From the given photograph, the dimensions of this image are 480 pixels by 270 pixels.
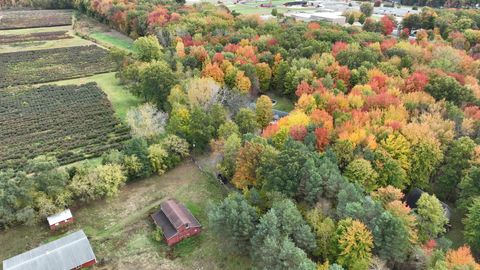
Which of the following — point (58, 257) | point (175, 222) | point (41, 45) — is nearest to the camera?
point (58, 257)

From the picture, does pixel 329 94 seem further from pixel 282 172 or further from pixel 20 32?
pixel 20 32

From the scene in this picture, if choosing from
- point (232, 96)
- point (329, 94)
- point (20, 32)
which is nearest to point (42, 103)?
point (232, 96)

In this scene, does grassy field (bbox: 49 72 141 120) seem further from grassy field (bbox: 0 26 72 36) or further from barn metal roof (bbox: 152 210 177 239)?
grassy field (bbox: 0 26 72 36)

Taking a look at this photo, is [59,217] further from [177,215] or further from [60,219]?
[177,215]

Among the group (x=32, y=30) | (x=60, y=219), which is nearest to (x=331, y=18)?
(x=32, y=30)

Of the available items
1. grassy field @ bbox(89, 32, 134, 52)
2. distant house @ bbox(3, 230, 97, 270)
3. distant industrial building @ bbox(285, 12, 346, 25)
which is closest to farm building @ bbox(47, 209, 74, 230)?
distant house @ bbox(3, 230, 97, 270)
